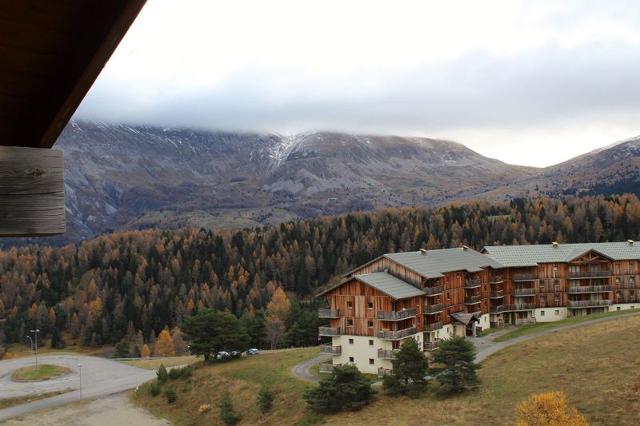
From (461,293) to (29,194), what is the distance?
3909 inches

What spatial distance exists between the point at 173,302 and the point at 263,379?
A: 360ft

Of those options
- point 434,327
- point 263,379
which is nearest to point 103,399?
point 263,379

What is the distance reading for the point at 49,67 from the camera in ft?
17.4

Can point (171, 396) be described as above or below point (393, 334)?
below

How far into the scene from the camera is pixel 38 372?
115438 mm

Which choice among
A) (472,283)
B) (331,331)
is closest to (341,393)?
(331,331)

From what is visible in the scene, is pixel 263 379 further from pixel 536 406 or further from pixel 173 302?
pixel 173 302

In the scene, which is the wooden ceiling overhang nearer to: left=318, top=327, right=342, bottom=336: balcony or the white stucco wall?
left=318, top=327, right=342, bottom=336: balcony

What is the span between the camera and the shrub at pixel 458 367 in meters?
66.9

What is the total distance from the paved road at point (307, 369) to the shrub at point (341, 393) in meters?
10.2

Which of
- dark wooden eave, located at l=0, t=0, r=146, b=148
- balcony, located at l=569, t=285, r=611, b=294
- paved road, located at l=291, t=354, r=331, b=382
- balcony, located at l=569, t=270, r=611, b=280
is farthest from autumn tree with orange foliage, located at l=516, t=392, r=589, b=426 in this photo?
balcony, located at l=569, t=270, r=611, b=280

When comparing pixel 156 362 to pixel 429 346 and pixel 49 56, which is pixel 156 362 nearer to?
pixel 429 346

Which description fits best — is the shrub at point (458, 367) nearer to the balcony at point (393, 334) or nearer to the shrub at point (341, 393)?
the shrub at point (341, 393)

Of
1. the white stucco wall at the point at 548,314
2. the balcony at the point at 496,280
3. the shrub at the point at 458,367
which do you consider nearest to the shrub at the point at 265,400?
the shrub at the point at 458,367
